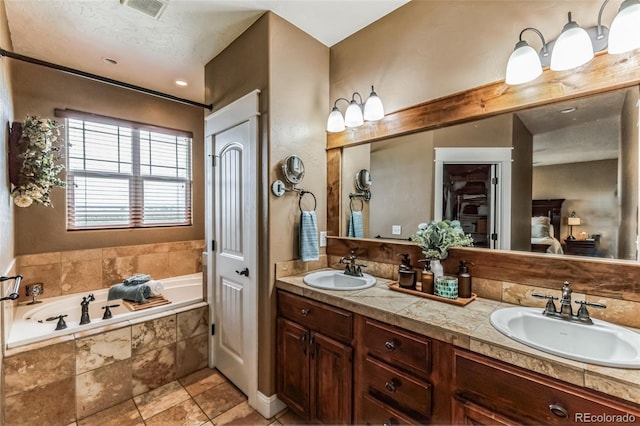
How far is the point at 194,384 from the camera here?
223 centimetres

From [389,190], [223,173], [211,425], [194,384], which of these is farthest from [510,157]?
[194,384]

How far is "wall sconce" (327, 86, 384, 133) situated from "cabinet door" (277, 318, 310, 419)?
145cm

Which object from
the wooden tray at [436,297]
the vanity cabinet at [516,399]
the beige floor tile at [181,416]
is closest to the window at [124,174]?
the beige floor tile at [181,416]

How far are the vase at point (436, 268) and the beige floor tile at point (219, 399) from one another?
1683 millimetres

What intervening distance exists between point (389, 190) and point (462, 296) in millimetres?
848

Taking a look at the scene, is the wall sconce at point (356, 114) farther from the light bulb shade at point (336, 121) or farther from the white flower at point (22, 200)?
the white flower at point (22, 200)

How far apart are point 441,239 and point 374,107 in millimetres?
995

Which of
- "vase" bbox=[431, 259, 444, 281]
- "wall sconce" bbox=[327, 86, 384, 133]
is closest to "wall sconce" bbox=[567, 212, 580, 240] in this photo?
"vase" bbox=[431, 259, 444, 281]

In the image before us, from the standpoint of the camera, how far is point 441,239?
156cm

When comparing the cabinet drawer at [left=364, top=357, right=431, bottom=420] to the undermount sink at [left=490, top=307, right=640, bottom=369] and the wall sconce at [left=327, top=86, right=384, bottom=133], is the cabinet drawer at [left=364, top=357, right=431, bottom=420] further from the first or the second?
the wall sconce at [left=327, top=86, right=384, bottom=133]

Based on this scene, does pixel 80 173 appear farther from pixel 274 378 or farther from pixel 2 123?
pixel 274 378

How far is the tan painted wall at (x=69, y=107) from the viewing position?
2.54m

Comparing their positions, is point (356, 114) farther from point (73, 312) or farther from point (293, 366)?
point (73, 312)

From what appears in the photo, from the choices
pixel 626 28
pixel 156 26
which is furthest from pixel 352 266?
pixel 156 26
